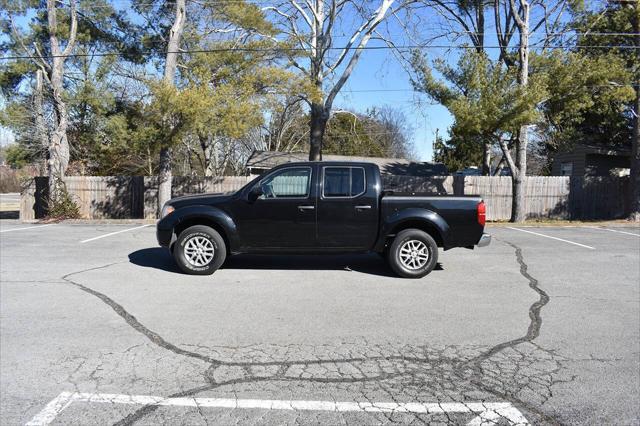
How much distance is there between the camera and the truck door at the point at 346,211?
24.8 ft

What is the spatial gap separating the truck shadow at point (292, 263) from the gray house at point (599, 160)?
20.7 metres

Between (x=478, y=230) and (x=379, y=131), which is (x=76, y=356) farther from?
(x=379, y=131)

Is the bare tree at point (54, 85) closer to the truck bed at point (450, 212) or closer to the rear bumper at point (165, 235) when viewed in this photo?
the rear bumper at point (165, 235)

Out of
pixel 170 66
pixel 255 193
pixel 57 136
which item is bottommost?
pixel 255 193

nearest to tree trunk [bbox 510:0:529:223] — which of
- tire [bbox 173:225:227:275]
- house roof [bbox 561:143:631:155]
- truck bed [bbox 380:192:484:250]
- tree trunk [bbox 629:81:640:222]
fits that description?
tree trunk [bbox 629:81:640:222]

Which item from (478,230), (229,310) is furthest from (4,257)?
(478,230)

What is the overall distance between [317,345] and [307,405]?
1.20 meters

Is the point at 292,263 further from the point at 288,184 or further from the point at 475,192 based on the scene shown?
the point at 475,192

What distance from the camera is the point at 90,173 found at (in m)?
27.0

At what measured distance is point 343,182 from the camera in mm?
7688

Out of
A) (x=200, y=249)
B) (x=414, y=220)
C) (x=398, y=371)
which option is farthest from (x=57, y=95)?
(x=398, y=371)

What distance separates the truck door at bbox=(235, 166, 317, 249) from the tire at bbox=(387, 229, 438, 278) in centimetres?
133

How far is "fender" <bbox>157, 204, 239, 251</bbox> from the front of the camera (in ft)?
25.0

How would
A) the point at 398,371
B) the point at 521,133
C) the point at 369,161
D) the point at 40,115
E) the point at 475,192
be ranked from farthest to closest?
the point at 369,161 → the point at 475,192 → the point at 40,115 → the point at 521,133 → the point at 398,371
